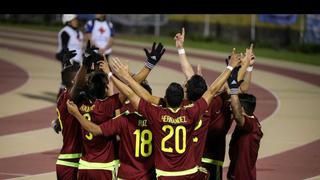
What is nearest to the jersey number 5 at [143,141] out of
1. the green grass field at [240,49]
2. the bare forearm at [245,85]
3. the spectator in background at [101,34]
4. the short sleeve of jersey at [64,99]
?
the short sleeve of jersey at [64,99]

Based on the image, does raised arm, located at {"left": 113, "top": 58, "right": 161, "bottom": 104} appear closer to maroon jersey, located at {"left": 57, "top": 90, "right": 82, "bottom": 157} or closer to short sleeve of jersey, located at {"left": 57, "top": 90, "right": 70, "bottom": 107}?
short sleeve of jersey, located at {"left": 57, "top": 90, "right": 70, "bottom": 107}

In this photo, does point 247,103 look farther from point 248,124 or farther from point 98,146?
point 98,146

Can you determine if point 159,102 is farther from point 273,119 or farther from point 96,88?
point 273,119

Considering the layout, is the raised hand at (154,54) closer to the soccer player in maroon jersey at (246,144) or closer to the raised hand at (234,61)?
the raised hand at (234,61)

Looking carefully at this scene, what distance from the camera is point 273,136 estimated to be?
16.3 metres

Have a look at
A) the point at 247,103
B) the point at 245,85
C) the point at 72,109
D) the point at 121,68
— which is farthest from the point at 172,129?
the point at 245,85

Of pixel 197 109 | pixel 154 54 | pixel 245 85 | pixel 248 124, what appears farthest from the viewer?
pixel 245 85

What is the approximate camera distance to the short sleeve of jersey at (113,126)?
842 cm

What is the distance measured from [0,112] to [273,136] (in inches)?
241

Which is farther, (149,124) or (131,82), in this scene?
(131,82)

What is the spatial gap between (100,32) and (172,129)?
11721 mm

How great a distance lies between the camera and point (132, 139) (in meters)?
8.45
